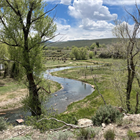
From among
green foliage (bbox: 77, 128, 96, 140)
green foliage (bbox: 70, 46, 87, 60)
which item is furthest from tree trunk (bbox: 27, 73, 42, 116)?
green foliage (bbox: 70, 46, 87, 60)

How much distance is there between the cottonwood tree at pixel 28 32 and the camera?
323 inches

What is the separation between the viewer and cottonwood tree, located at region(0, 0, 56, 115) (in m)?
8.21

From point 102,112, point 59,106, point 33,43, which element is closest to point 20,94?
point 59,106

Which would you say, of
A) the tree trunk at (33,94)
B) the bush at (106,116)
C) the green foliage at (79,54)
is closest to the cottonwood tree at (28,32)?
the tree trunk at (33,94)

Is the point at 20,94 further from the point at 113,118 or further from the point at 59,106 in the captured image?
the point at 113,118

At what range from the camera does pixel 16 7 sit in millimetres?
8195

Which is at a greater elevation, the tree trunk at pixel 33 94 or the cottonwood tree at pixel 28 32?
the cottonwood tree at pixel 28 32

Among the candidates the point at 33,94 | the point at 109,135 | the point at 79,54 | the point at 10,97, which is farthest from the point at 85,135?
the point at 79,54

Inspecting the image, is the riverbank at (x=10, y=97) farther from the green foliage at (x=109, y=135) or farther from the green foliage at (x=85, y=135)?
the green foliage at (x=109, y=135)

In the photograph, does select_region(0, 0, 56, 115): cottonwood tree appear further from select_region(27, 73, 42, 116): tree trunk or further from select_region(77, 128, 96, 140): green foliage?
select_region(77, 128, 96, 140): green foliage

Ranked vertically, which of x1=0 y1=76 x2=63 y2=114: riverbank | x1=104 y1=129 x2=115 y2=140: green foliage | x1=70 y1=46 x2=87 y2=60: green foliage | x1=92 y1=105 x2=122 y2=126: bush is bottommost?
x1=0 y1=76 x2=63 y2=114: riverbank

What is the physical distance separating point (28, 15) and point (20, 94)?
19.5m

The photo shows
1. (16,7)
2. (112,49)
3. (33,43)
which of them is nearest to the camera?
(16,7)

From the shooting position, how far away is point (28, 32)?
887cm
